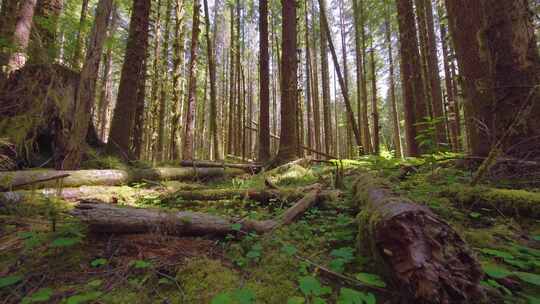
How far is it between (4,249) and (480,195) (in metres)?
4.33

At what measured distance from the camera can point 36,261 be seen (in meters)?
1.78

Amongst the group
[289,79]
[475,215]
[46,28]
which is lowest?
[475,215]

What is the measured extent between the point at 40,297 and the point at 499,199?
3.70m

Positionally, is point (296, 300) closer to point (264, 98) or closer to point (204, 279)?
point (204, 279)

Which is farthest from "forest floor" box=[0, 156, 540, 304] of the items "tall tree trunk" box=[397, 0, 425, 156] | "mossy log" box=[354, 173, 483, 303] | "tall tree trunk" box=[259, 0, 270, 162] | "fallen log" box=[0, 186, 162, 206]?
"tall tree trunk" box=[259, 0, 270, 162]

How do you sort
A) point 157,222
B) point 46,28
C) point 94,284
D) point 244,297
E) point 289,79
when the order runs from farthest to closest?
point 289,79 < point 46,28 < point 157,222 < point 94,284 < point 244,297

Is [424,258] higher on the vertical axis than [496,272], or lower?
higher

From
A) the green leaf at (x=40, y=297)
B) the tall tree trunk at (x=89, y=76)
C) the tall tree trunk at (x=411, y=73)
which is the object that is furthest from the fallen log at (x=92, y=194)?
the tall tree trunk at (x=411, y=73)

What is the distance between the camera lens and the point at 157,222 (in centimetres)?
223

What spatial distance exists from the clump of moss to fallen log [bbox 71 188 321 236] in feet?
1.63

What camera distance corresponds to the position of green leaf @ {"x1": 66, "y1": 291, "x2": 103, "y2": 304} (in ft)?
4.37

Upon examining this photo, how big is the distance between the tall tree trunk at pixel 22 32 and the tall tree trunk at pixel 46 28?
128mm

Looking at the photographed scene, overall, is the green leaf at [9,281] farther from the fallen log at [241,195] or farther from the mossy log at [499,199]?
the mossy log at [499,199]

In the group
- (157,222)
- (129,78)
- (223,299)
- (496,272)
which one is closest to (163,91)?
(129,78)
